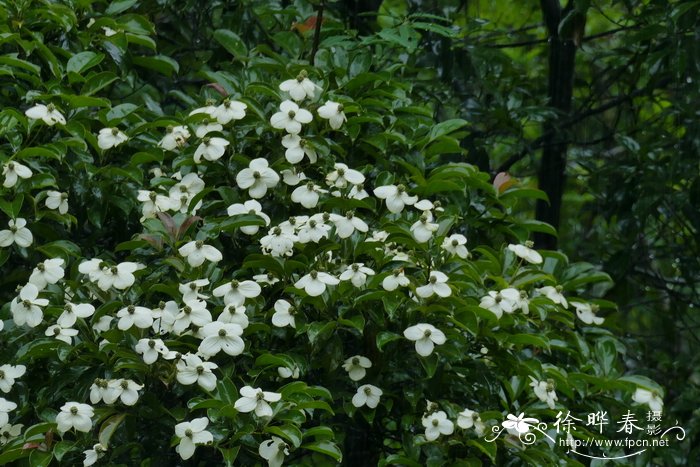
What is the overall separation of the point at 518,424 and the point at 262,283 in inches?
23.4

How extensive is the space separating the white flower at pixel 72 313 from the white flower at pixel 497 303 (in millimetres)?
788

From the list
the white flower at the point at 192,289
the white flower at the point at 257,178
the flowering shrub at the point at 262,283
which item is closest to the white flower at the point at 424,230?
the flowering shrub at the point at 262,283

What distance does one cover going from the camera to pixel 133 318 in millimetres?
2074

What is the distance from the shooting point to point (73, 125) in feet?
8.18

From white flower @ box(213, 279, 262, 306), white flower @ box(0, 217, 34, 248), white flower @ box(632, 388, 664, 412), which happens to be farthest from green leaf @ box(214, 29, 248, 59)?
white flower @ box(632, 388, 664, 412)

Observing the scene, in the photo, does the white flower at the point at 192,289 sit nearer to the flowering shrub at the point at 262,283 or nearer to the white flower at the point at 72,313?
the flowering shrub at the point at 262,283

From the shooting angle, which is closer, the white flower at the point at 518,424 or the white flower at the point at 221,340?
the white flower at the point at 221,340

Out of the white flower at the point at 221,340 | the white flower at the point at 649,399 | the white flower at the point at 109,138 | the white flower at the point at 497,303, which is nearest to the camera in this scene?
the white flower at the point at 221,340

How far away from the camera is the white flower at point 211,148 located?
2406 mm

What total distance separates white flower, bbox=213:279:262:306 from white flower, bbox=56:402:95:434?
1.11 feet

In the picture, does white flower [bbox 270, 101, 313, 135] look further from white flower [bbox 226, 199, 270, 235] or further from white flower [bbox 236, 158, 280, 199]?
white flower [bbox 226, 199, 270, 235]

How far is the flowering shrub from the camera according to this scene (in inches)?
82.4

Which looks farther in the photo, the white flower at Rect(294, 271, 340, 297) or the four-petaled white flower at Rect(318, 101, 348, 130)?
the four-petaled white flower at Rect(318, 101, 348, 130)

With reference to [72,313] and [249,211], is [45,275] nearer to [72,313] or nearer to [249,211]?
[72,313]
